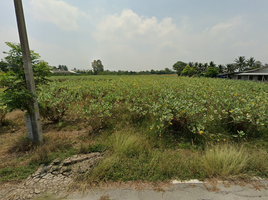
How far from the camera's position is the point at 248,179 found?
2182mm

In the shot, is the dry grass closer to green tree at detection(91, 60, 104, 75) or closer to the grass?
the grass

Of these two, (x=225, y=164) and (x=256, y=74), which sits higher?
(x=256, y=74)

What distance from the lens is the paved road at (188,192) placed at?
6.15 ft

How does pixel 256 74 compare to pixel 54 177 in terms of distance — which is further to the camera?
pixel 256 74

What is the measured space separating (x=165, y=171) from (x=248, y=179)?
1.52m

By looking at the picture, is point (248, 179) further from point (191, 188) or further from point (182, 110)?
point (182, 110)

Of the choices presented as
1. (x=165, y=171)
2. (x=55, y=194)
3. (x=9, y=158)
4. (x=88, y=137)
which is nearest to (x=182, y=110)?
(x=165, y=171)

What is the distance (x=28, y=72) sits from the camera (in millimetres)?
2895

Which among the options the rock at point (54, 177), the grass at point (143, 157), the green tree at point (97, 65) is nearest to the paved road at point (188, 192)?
the grass at point (143, 157)

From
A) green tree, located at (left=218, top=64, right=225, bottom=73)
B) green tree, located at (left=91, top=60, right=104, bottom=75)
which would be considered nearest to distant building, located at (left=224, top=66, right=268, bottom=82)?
green tree, located at (left=218, top=64, right=225, bottom=73)

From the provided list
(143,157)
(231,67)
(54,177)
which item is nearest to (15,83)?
(54,177)

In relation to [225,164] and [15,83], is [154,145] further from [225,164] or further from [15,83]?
[15,83]

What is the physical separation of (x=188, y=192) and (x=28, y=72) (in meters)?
4.29

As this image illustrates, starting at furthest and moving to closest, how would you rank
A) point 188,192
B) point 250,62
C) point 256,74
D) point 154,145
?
point 250,62 < point 256,74 < point 154,145 < point 188,192
